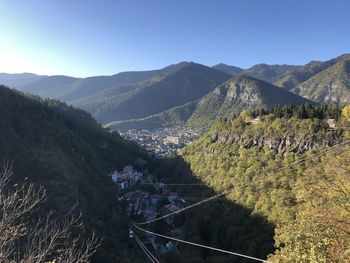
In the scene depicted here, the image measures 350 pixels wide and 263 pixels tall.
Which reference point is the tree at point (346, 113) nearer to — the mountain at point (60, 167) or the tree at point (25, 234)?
the mountain at point (60, 167)

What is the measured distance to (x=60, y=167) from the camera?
47625 mm

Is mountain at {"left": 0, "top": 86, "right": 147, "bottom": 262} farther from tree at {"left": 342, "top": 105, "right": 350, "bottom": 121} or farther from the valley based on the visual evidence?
tree at {"left": 342, "top": 105, "right": 350, "bottom": 121}

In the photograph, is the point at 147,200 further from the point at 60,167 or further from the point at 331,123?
the point at 331,123

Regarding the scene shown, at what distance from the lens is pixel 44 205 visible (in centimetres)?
3816

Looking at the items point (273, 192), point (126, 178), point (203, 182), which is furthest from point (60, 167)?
point (273, 192)

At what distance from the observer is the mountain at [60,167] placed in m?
40.2

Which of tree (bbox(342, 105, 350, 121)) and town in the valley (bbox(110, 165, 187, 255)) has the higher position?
tree (bbox(342, 105, 350, 121))

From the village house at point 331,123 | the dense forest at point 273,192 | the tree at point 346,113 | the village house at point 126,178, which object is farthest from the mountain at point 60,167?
the tree at point 346,113

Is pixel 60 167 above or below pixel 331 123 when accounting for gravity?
below

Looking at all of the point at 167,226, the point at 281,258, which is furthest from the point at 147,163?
the point at 281,258

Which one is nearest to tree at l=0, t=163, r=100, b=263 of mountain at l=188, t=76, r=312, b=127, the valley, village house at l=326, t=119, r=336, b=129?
the valley

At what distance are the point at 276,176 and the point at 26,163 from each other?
29950mm

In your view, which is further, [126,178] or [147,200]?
[126,178]

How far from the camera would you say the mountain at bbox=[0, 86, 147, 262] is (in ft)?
132
